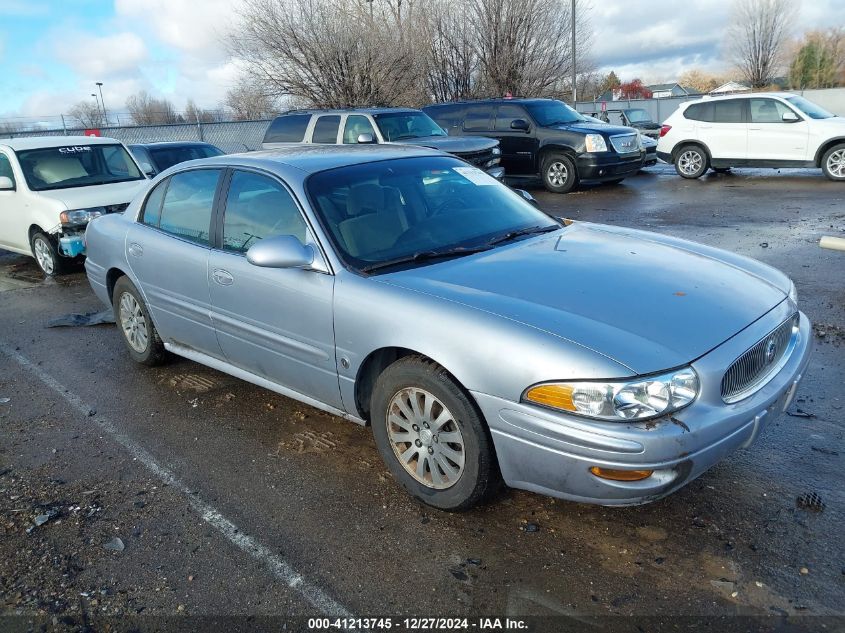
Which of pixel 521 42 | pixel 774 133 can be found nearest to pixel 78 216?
pixel 774 133

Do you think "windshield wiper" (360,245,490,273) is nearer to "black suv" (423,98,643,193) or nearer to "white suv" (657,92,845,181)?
"black suv" (423,98,643,193)

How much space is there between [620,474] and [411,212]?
196 centimetres

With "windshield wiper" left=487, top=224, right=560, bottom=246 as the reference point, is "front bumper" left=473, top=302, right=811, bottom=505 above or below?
below

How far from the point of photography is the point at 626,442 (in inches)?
103

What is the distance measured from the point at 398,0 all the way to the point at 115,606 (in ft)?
95.1

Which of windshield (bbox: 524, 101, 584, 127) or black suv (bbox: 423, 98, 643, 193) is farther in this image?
windshield (bbox: 524, 101, 584, 127)

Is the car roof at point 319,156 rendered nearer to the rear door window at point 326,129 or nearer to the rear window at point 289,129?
the rear door window at point 326,129

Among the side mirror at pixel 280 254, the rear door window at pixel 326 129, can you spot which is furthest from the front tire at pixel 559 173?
the side mirror at pixel 280 254

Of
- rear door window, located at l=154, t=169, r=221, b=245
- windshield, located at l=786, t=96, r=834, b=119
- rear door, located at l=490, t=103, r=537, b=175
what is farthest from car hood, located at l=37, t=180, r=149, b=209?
windshield, located at l=786, t=96, r=834, b=119

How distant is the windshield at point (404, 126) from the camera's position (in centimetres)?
1214

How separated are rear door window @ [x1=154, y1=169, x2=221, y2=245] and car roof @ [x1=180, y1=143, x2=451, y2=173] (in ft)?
0.37

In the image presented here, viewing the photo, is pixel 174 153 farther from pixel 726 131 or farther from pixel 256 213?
pixel 726 131

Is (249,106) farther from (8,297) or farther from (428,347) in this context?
(428,347)

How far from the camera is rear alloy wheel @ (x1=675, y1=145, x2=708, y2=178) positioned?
48.6 ft
